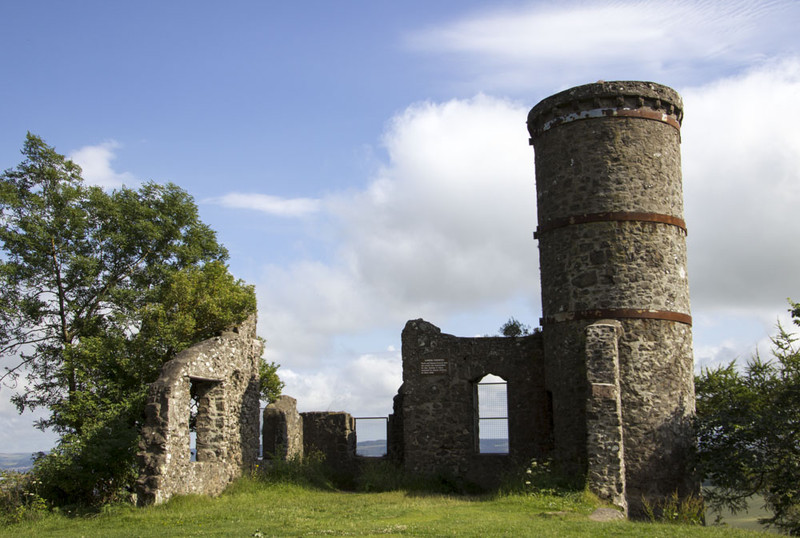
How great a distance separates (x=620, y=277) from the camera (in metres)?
17.3

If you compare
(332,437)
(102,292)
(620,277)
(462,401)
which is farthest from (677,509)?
(102,292)

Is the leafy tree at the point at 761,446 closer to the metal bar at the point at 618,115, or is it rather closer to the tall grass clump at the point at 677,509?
the tall grass clump at the point at 677,509

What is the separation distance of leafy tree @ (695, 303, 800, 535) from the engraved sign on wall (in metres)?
6.39

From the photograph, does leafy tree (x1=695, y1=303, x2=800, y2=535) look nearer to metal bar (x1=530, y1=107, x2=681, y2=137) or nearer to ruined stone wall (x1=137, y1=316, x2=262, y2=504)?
metal bar (x1=530, y1=107, x2=681, y2=137)

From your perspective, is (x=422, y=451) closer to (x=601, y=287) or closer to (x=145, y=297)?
(x=601, y=287)

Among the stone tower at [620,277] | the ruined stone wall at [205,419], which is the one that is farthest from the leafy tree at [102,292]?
the stone tower at [620,277]

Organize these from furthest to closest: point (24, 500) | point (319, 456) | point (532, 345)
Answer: point (319, 456) → point (532, 345) → point (24, 500)

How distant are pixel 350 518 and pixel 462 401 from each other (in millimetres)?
6706

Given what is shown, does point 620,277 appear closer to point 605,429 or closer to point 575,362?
point 575,362

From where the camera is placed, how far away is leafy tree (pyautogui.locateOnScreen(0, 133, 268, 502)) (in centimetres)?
1953

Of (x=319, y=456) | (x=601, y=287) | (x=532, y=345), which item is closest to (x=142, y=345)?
(x=319, y=456)

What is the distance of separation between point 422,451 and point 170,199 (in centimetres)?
1146

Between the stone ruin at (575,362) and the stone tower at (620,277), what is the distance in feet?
0.11

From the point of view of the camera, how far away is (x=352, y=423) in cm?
2320
